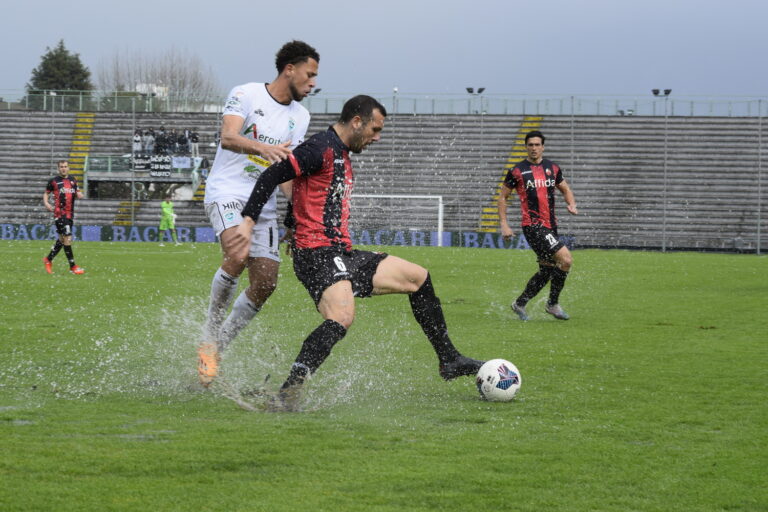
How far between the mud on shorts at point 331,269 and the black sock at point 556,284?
20.3 ft

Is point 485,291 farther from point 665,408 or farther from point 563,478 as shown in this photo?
point 563,478

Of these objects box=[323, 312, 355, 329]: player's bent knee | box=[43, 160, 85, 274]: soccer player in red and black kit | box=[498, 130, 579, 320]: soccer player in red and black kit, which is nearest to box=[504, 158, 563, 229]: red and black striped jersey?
box=[498, 130, 579, 320]: soccer player in red and black kit

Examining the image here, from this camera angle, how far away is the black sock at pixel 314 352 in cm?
584

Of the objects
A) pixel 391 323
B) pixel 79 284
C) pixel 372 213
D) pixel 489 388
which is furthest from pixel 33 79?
pixel 489 388

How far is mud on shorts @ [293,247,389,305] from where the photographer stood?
6145 mm

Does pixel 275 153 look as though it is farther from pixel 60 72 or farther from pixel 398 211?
pixel 60 72

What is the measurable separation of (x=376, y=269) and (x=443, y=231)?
35.2 metres

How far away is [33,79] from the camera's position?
8550 cm

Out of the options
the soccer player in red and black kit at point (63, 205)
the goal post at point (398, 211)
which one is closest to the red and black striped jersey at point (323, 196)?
the soccer player in red and black kit at point (63, 205)

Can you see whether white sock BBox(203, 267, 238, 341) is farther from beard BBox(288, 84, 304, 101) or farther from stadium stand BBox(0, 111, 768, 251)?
stadium stand BBox(0, 111, 768, 251)

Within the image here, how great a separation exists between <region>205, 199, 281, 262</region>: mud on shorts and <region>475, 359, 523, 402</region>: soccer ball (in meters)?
1.71

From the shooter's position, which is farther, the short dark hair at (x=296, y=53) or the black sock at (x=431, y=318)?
the short dark hair at (x=296, y=53)

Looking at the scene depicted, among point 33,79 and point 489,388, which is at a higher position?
point 33,79

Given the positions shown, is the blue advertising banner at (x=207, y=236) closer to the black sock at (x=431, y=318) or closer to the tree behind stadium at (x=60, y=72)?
the black sock at (x=431, y=318)
